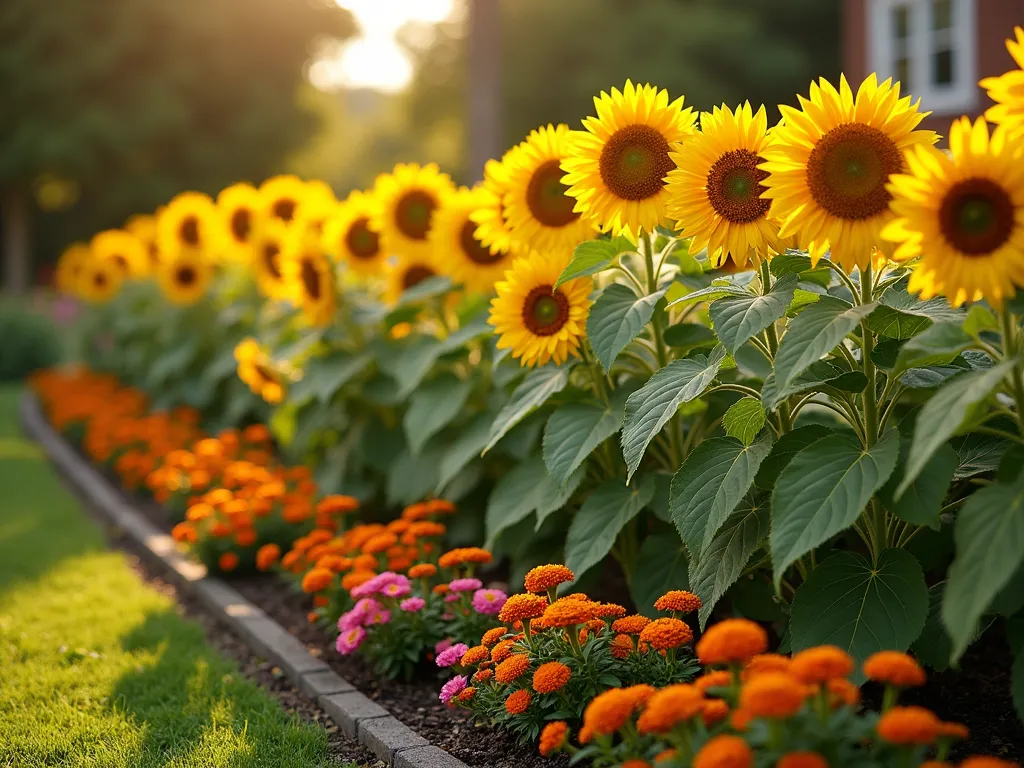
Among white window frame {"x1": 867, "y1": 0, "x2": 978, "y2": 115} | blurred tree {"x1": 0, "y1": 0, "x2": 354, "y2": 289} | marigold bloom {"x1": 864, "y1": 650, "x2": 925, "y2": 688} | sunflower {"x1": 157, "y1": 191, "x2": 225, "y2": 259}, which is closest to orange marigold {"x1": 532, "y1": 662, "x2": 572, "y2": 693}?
marigold bloom {"x1": 864, "y1": 650, "x2": 925, "y2": 688}

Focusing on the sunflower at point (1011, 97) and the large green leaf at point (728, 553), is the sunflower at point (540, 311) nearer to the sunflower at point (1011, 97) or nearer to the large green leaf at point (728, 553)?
the large green leaf at point (728, 553)

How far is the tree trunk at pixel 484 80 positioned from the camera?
10.9 metres

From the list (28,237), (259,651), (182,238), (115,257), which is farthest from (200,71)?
(259,651)

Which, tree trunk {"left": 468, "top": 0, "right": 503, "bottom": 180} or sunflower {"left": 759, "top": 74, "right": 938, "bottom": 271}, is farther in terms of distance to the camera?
tree trunk {"left": 468, "top": 0, "right": 503, "bottom": 180}

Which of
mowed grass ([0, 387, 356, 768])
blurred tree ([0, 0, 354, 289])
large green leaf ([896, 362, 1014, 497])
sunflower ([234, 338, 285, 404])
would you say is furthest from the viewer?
blurred tree ([0, 0, 354, 289])

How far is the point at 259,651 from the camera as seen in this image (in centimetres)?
447

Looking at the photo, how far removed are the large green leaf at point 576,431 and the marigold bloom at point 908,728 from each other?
4.97 ft

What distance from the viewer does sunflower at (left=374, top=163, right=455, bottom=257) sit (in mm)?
5363

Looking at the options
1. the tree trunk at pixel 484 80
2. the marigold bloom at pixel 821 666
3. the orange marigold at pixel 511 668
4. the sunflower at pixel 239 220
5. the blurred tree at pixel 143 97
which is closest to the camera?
the marigold bloom at pixel 821 666

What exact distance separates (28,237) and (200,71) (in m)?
6.66

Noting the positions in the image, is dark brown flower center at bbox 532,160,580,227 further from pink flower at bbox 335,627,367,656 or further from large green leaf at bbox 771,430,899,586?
pink flower at bbox 335,627,367,656

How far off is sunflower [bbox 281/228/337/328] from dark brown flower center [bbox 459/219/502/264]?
1049 mm

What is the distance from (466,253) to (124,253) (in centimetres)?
598

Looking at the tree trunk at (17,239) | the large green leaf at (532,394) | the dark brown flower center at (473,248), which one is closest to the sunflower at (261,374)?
the dark brown flower center at (473,248)
